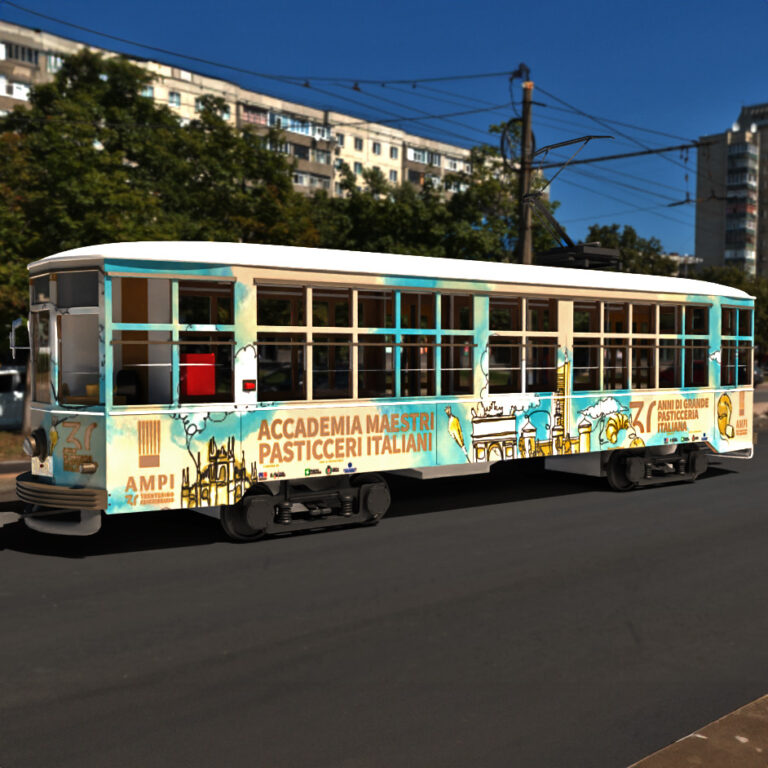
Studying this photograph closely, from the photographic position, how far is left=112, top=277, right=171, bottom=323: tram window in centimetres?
851

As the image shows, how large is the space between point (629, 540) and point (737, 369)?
5.70m

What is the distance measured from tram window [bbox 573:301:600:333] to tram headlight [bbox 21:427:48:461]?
6.56 m

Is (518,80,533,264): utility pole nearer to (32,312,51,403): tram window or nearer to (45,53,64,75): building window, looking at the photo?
(32,312,51,403): tram window

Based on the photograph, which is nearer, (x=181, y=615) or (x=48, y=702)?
(x=48, y=702)

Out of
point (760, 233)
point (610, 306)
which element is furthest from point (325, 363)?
point (760, 233)

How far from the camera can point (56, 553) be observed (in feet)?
28.0

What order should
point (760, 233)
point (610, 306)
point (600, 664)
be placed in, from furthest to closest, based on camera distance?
point (760, 233), point (610, 306), point (600, 664)

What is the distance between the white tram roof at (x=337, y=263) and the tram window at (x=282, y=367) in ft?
2.43

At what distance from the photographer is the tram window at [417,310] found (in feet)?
32.2

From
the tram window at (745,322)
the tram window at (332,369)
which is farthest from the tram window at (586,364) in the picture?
the tram window at (745,322)

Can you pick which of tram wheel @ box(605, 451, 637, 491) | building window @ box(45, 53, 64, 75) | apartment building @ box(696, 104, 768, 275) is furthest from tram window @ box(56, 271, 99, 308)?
apartment building @ box(696, 104, 768, 275)

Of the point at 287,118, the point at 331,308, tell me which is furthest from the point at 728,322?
the point at 287,118

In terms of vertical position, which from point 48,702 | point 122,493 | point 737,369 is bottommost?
point 48,702

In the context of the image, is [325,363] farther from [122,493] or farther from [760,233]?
[760,233]
